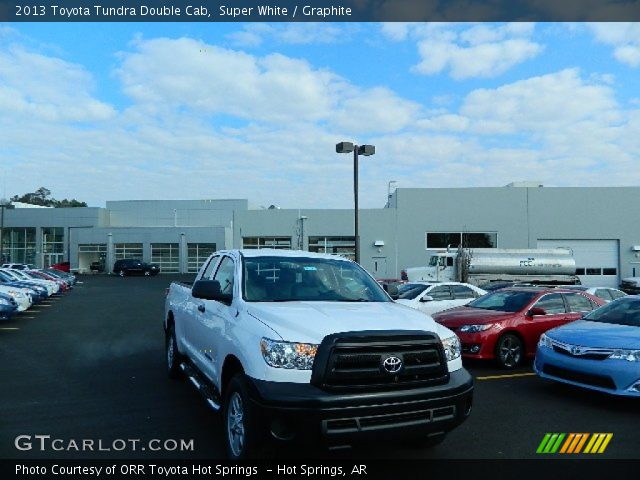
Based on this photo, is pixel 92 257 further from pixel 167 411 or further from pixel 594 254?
pixel 167 411

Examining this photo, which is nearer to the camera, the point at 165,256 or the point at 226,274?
the point at 226,274

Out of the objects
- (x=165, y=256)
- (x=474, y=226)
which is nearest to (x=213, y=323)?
(x=474, y=226)

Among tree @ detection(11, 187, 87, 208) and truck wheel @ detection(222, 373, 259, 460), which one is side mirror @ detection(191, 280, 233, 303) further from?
tree @ detection(11, 187, 87, 208)

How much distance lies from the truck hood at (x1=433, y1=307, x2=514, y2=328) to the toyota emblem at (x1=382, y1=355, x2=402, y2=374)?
5.44 meters

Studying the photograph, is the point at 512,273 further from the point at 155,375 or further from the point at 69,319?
the point at 155,375

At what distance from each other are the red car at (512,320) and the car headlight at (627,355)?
8.79 ft

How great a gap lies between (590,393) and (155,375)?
20.5 feet

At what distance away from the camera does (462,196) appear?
1697 inches

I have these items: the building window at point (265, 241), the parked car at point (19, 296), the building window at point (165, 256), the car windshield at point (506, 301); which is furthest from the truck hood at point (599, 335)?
the building window at point (165, 256)

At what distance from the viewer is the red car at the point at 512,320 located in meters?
9.19

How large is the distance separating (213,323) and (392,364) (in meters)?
2.07

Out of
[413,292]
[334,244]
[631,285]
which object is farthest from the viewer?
[334,244]

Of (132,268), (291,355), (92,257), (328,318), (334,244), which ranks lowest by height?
(132,268)

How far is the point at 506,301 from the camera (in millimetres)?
10430
